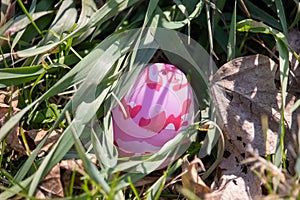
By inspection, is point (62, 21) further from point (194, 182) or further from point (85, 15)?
point (194, 182)

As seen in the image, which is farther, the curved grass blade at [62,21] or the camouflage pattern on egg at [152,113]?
the curved grass blade at [62,21]

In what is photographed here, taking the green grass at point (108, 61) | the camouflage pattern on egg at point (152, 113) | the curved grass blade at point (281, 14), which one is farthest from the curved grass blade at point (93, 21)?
the curved grass blade at point (281, 14)

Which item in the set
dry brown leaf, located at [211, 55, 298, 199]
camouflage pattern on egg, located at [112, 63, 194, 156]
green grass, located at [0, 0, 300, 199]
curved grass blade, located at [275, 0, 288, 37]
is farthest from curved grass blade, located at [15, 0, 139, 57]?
curved grass blade, located at [275, 0, 288, 37]

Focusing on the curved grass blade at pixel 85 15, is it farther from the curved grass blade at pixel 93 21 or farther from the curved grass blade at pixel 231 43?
the curved grass blade at pixel 231 43

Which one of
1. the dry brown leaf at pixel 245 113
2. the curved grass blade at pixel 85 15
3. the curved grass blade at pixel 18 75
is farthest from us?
the curved grass blade at pixel 85 15

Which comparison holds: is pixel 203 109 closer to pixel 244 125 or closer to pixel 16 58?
pixel 244 125

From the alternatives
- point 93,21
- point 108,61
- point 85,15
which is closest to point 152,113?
point 108,61
